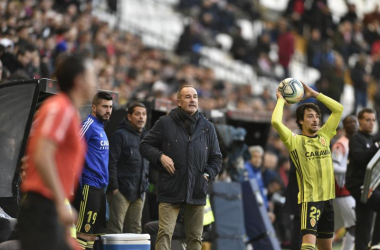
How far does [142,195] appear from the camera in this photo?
11.4 meters

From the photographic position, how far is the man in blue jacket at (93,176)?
32.9 ft

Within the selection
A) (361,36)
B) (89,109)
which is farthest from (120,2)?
(89,109)

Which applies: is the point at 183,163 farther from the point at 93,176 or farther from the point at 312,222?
the point at 312,222

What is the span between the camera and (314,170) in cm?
980

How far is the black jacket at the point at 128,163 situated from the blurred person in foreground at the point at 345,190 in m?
3.06

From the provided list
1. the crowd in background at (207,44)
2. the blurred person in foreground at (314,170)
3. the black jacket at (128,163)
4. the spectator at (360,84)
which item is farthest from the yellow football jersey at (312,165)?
the spectator at (360,84)

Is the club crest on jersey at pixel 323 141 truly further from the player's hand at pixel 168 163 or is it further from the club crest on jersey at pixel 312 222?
the player's hand at pixel 168 163

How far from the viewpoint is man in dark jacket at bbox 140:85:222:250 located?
32.4 feet

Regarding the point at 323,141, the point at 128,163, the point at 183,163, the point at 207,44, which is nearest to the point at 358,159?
the point at 323,141

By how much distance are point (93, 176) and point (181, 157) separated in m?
1.13

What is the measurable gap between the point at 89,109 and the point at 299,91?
136 inches

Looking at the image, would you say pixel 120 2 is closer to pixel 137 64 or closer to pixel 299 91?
pixel 137 64

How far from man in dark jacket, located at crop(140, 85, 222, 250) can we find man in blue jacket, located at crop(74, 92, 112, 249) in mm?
572

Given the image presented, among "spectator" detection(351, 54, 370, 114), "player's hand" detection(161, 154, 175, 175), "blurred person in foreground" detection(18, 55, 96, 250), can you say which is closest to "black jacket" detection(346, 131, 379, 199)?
"player's hand" detection(161, 154, 175, 175)
